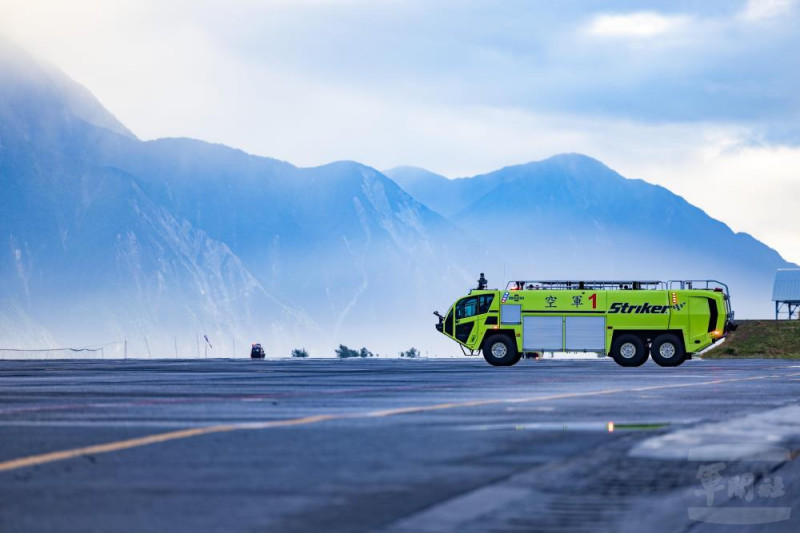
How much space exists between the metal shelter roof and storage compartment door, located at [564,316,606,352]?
3198 inches

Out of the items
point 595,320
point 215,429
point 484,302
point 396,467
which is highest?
point 484,302

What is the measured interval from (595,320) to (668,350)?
318 centimetres

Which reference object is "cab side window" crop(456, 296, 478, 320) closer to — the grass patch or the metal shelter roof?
the grass patch

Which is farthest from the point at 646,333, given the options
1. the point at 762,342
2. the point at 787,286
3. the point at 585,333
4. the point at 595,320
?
the point at 787,286

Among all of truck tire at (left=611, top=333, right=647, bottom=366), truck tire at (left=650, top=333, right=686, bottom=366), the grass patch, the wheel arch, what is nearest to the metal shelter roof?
the grass patch

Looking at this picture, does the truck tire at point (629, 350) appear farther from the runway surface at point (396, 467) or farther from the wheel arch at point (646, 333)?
the runway surface at point (396, 467)

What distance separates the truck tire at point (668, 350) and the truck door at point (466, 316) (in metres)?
7.29

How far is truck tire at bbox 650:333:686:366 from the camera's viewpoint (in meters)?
56.7

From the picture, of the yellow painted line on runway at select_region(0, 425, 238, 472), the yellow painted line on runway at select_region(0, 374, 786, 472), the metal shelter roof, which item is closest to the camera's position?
the yellow painted line on runway at select_region(0, 425, 238, 472)

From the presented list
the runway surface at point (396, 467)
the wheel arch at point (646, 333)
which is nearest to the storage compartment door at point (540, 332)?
the wheel arch at point (646, 333)

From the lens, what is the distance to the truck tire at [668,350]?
2233 inches

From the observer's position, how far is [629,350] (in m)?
57.4

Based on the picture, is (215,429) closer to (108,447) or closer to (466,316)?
(108,447)

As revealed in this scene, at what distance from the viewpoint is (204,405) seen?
1894cm
